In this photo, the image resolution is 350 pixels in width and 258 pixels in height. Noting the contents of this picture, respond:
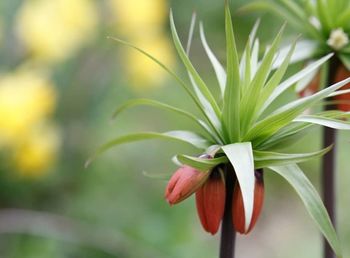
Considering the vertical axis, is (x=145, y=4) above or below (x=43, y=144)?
above

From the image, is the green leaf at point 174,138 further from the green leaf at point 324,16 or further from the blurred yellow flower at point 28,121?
the blurred yellow flower at point 28,121

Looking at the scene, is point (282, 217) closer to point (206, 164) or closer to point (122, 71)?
point (122, 71)

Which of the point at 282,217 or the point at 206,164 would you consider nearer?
the point at 206,164

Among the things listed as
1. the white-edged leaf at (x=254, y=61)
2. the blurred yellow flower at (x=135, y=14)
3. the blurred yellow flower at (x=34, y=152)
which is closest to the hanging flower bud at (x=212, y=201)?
the white-edged leaf at (x=254, y=61)

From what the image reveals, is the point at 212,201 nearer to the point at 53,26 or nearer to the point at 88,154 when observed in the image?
the point at 53,26

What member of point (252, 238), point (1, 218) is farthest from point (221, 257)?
point (252, 238)

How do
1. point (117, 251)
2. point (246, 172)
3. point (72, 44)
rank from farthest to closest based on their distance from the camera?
point (72, 44)
point (117, 251)
point (246, 172)

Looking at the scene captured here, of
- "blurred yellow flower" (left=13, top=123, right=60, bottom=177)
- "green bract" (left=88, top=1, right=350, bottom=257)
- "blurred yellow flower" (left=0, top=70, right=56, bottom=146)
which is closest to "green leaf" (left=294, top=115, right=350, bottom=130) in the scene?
"green bract" (left=88, top=1, right=350, bottom=257)
